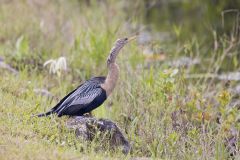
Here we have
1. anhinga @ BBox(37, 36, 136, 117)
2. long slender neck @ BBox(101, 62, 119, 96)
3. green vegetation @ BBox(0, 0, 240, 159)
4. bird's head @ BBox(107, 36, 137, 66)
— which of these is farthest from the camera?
bird's head @ BBox(107, 36, 137, 66)

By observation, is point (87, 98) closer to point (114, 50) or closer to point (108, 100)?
point (114, 50)

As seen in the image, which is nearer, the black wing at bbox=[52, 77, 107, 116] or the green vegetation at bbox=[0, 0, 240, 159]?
the green vegetation at bbox=[0, 0, 240, 159]

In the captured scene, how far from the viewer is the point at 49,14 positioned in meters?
13.6

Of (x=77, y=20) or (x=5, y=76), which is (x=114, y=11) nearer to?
(x=77, y=20)

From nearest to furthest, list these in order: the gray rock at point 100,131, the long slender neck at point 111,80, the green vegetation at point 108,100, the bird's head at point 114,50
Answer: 1. the green vegetation at point 108,100
2. the gray rock at point 100,131
3. the long slender neck at point 111,80
4. the bird's head at point 114,50

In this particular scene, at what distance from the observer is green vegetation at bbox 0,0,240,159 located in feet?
23.4

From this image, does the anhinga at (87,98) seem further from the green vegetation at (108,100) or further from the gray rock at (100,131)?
the green vegetation at (108,100)

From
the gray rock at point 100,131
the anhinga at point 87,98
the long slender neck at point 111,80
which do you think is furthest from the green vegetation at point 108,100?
the long slender neck at point 111,80

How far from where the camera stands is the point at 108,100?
9.62m

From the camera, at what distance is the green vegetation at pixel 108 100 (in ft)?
23.4

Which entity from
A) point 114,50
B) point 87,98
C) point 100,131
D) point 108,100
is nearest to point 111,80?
point 87,98

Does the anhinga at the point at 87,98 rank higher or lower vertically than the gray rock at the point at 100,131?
higher

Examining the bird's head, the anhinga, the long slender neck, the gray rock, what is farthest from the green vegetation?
the bird's head

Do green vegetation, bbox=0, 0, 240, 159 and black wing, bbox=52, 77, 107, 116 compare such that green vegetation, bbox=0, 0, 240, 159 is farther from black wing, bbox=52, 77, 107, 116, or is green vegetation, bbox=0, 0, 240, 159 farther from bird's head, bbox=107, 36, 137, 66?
bird's head, bbox=107, 36, 137, 66
